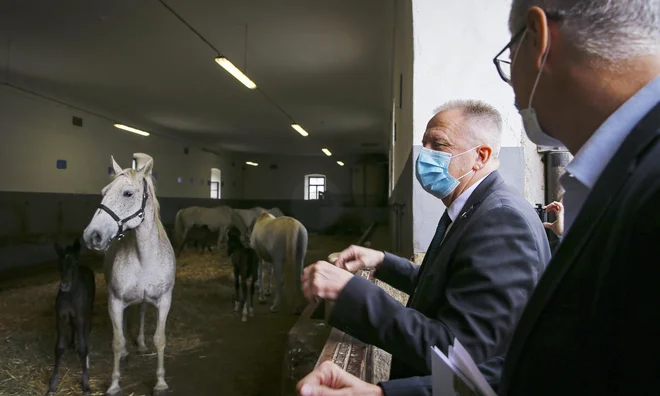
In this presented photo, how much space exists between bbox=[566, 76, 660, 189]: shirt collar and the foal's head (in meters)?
4.10

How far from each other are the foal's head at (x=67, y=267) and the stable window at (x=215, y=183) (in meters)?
18.4

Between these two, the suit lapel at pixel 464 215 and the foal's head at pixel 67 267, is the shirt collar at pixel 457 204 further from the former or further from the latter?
the foal's head at pixel 67 267

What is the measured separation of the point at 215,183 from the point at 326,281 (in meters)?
21.9

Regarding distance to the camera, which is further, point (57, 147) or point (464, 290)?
point (57, 147)

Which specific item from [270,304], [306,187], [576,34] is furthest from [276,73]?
[306,187]

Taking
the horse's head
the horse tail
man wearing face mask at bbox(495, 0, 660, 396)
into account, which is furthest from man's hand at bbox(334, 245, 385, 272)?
the horse tail

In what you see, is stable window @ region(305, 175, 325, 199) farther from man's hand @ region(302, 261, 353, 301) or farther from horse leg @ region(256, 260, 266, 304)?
man's hand @ region(302, 261, 353, 301)

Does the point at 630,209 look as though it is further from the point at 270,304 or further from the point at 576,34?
the point at 270,304

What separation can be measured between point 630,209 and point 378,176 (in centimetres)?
2336

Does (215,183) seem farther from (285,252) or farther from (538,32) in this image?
(538,32)

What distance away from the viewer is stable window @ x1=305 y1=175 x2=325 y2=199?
2384 cm

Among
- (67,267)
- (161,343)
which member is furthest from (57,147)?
(161,343)

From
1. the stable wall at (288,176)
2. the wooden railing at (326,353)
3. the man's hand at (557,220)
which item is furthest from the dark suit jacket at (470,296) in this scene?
the stable wall at (288,176)

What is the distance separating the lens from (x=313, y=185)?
79.4 feet
